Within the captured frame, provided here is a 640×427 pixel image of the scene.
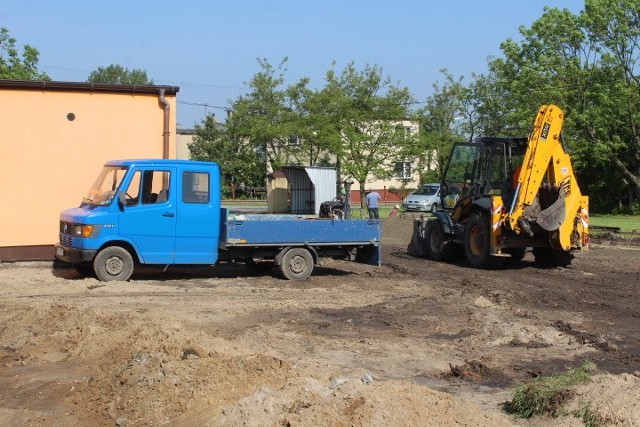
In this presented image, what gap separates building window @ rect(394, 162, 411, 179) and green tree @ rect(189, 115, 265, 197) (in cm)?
1400

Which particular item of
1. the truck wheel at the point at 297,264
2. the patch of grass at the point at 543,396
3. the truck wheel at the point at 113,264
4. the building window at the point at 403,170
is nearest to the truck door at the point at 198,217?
the truck wheel at the point at 113,264

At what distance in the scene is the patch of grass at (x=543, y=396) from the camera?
6.89 meters

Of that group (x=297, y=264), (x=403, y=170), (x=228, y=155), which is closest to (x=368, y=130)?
(x=403, y=170)

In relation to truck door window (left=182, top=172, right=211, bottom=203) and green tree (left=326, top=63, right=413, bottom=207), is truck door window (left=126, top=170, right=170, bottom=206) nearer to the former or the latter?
truck door window (left=182, top=172, right=211, bottom=203)

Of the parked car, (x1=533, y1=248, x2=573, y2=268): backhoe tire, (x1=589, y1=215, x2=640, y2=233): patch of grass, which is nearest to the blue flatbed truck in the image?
(x1=533, y1=248, x2=573, y2=268): backhoe tire

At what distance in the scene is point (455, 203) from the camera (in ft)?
69.2

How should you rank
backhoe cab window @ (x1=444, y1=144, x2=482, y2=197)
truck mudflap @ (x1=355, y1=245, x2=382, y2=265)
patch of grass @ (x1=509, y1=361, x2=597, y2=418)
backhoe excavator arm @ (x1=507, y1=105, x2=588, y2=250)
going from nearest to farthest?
1. patch of grass @ (x1=509, y1=361, x2=597, y2=418)
2. truck mudflap @ (x1=355, y1=245, x2=382, y2=265)
3. backhoe excavator arm @ (x1=507, y1=105, x2=588, y2=250)
4. backhoe cab window @ (x1=444, y1=144, x2=482, y2=197)

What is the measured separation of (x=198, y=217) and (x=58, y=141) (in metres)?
4.61

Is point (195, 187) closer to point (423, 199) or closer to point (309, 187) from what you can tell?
point (309, 187)

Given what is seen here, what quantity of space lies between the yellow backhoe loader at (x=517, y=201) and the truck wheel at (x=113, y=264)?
7.70m

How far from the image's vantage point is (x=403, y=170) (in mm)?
47250

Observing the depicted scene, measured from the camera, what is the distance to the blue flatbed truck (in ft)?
50.1

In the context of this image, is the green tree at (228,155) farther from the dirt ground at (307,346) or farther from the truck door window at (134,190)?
the truck door window at (134,190)

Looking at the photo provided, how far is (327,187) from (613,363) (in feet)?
92.3
